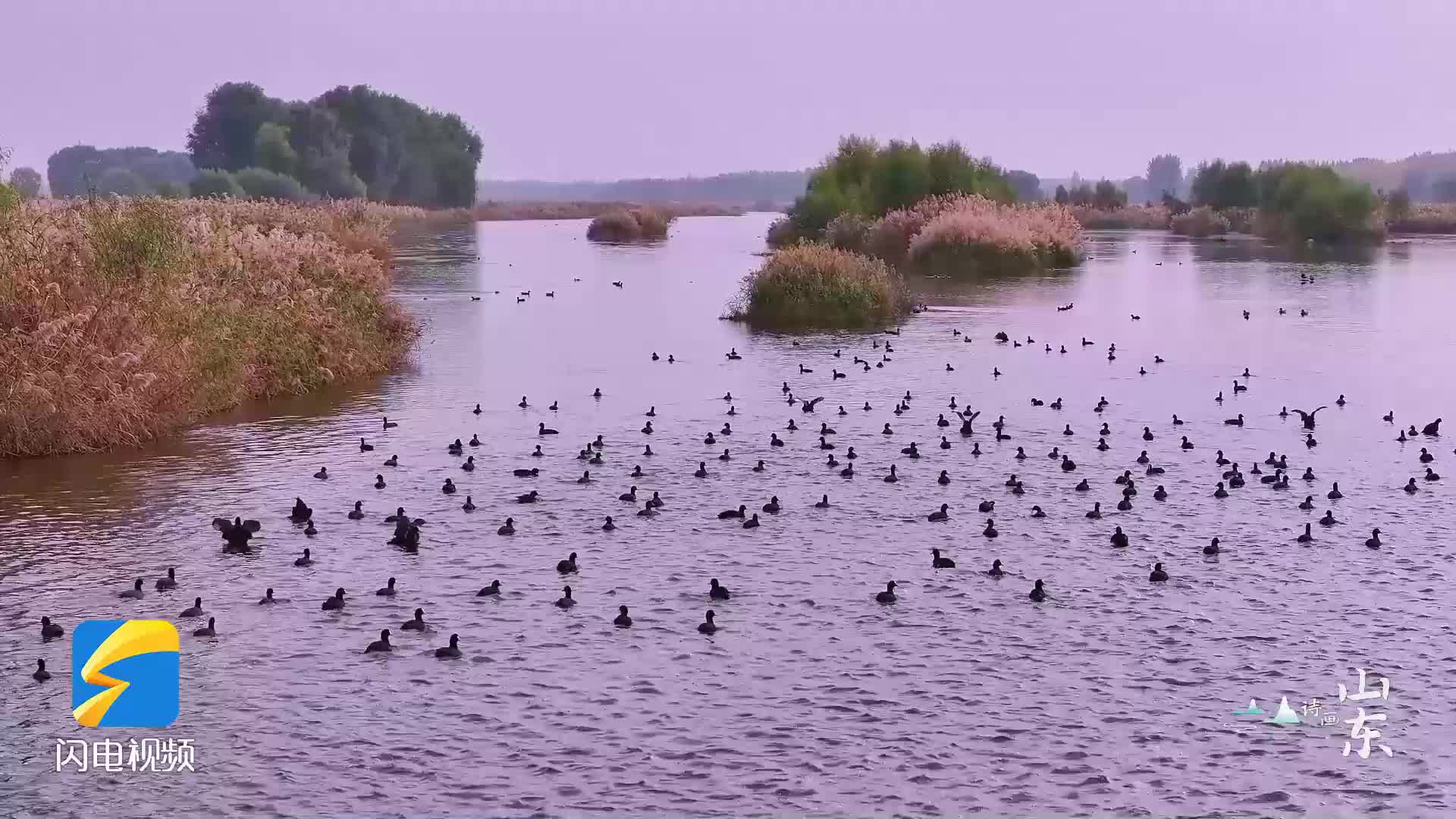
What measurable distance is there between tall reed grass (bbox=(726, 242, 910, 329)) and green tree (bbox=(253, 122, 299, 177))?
104970mm

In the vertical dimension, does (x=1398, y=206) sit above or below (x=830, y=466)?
above

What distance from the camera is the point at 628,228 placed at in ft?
437

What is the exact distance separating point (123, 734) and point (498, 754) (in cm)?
371

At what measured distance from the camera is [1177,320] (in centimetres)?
5600

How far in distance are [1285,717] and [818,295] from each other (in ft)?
129

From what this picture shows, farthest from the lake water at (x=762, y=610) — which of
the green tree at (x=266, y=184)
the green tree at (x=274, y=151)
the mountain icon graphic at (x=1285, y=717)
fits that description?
the green tree at (x=274, y=151)

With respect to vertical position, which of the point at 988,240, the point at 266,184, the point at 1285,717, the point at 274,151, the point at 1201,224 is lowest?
the point at 1285,717

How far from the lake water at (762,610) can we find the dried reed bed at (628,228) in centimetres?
9348

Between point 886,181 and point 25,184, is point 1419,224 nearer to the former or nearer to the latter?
point 886,181

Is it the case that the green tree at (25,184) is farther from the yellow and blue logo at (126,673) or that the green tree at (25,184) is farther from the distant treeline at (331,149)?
the distant treeline at (331,149)

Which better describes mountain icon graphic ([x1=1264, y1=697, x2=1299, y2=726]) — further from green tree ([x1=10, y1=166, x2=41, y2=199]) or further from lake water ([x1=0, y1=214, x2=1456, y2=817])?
green tree ([x1=10, y1=166, x2=41, y2=199])

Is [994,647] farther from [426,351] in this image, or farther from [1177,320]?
[1177,320]

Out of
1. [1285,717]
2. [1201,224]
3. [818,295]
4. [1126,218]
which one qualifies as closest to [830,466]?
[1285,717]

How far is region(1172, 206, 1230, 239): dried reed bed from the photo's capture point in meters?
129
